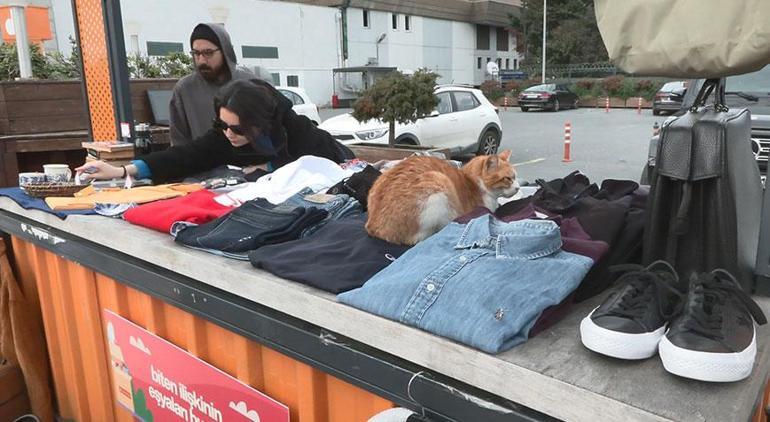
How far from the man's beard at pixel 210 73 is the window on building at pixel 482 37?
3898cm

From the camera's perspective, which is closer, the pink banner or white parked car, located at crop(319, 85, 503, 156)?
the pink banner

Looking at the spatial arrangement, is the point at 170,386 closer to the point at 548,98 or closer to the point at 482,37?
the point at 548,98

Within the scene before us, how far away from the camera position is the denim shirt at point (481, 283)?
109cm

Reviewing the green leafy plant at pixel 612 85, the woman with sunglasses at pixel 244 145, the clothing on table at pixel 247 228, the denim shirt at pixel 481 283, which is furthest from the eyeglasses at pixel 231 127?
the green leafy plant at pixel 612 85

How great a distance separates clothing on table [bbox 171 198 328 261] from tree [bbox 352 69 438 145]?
284 inches

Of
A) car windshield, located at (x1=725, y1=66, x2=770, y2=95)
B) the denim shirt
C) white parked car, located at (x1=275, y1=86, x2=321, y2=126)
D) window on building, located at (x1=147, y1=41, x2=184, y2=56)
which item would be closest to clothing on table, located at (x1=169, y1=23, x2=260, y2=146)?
the denim shirt

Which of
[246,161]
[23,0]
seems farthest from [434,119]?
[246,161]

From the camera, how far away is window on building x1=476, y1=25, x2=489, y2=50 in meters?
40.6

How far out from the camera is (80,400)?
263 centimetres

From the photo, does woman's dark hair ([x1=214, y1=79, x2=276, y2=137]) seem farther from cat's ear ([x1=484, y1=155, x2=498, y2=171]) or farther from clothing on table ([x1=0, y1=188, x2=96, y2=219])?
cat's ear ([x1=484, y1=155, x2=498, y2=171])

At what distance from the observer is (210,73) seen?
3480 mm

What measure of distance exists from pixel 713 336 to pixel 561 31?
38.0 metres

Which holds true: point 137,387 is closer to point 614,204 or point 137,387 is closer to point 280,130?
point 280,130

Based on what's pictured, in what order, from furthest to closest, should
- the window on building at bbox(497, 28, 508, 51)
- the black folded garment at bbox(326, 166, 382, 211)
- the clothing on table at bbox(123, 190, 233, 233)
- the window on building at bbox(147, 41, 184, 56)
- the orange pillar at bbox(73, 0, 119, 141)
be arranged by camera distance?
the window on building at bbox(497, 28, 508, 51) → the window on building at bbox(147, 41, 184, 56) → the orange pillar at bbox(73, 0, 119, 141) → the black folded garment at bbox(326, 166, 382, 211) → the clothing on table at bbox(123, 190, 233, 233)
